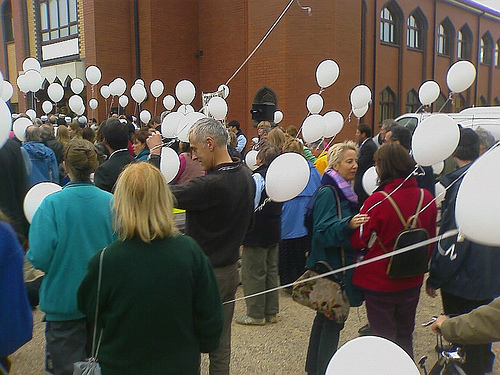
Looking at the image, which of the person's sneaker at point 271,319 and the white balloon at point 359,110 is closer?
the person's sneaker at point 271,319

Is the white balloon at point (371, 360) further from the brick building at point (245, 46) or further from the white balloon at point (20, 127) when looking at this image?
the brick building at point (245, 46)

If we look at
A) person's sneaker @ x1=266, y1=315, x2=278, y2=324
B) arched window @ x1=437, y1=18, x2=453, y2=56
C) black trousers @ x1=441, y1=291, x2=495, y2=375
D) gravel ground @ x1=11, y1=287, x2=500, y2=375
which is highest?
arched window @ x1=437, y1=18, x2=453, y2=56

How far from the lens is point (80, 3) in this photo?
1441 cm

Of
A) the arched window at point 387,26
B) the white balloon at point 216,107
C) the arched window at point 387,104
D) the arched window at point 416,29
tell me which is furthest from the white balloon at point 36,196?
the arched window at point 416,29

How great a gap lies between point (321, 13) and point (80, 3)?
7.80m

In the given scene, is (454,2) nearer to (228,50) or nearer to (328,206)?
(228,50)

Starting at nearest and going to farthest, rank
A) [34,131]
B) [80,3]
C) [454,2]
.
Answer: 1. [34,131]
2. [80,3]
3. [454,2]

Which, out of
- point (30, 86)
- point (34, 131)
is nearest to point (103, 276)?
point (34, 131)

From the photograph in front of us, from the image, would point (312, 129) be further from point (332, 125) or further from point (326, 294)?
point (326, 294)

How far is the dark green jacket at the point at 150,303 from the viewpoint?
1.81 m

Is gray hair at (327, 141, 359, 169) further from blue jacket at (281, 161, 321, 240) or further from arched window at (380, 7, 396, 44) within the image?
arched window at (380, 7, 396, 44)

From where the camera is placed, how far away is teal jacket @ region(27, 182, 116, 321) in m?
2.33

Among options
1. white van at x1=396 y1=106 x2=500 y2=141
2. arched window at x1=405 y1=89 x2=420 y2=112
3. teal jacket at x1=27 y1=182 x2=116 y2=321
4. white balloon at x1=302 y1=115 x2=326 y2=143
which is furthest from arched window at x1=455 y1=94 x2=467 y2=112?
teal jacket at x1=27 y1=182 x2=116 y2=321

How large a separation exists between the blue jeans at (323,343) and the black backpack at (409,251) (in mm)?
591
